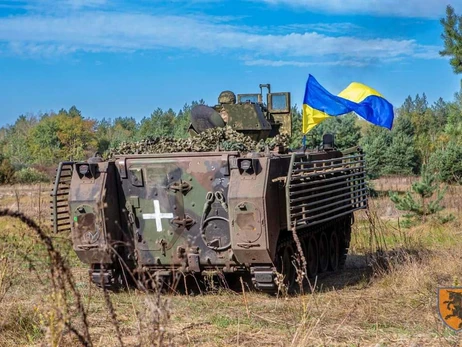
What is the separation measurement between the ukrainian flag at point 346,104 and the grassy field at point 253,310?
8.32 feet

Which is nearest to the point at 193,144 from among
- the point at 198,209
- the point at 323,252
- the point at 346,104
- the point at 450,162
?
the point at 198,209

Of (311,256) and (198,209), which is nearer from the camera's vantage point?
(198,209)

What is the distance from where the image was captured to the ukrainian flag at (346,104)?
1304 centimetres

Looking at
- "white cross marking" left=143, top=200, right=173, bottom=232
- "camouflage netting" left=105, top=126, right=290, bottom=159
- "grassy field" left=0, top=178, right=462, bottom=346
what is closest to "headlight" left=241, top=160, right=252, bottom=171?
"camouflage netting" left=105, top=126, right=290, bottom=159

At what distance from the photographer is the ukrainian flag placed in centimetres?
1304

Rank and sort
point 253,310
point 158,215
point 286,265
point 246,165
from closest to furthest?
point 253,310, point 246,165, point 158,215, point 286,265

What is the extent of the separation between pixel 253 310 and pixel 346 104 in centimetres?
601

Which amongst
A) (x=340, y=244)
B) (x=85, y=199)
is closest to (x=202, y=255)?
(x=85, y=199)

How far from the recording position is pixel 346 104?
1331 cm

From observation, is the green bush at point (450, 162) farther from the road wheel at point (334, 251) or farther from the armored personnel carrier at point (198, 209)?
the armored personnel carrier at point (198, 209)

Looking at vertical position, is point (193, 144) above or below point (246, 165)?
above

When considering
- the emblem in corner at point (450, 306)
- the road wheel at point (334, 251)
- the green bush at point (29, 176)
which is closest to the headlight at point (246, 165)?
the road wheel at point (334, 251)

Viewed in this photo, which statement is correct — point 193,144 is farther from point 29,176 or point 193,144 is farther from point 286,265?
point 29,176

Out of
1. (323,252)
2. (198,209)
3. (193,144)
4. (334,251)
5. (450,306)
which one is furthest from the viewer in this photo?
(334,251)
